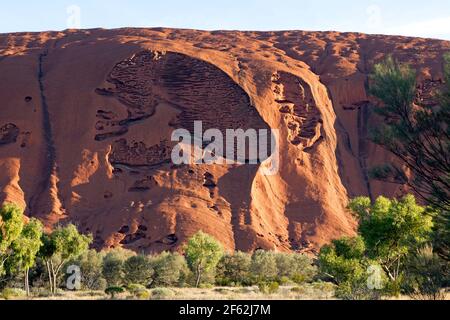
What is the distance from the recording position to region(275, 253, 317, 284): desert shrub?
49.8m

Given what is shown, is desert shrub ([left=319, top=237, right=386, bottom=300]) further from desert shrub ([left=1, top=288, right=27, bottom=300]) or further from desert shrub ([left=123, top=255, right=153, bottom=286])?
desert shrub ([left=123, top=255, right=153, bottom=286])

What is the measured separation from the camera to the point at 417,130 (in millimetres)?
16656

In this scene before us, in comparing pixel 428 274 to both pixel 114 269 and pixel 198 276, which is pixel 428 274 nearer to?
pixel 198 276

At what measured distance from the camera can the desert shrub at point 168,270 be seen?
4456 centimetres

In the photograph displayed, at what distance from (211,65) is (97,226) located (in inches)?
942

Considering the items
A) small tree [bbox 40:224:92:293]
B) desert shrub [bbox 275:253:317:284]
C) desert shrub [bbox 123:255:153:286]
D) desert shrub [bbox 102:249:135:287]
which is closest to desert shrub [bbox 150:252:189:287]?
desert shrub [bbox 123:255:153:286]

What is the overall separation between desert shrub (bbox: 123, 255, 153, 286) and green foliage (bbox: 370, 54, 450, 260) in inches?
1182

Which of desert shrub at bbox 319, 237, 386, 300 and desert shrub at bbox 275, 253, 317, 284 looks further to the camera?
desert shrub at bbox 275, 253, 317, 284

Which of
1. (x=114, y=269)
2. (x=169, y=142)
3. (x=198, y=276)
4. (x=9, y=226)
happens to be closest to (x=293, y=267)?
(x=198, y=276)

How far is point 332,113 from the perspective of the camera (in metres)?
73.8

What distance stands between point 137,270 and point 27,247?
45.5 ft

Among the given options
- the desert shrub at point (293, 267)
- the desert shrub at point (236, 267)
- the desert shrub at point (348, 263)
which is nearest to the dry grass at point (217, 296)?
the desert shrub at point (348, 263)

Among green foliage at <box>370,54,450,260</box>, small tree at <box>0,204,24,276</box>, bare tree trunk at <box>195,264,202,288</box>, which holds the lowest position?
bare tree trunk at <box>195,264,202,288</box>
